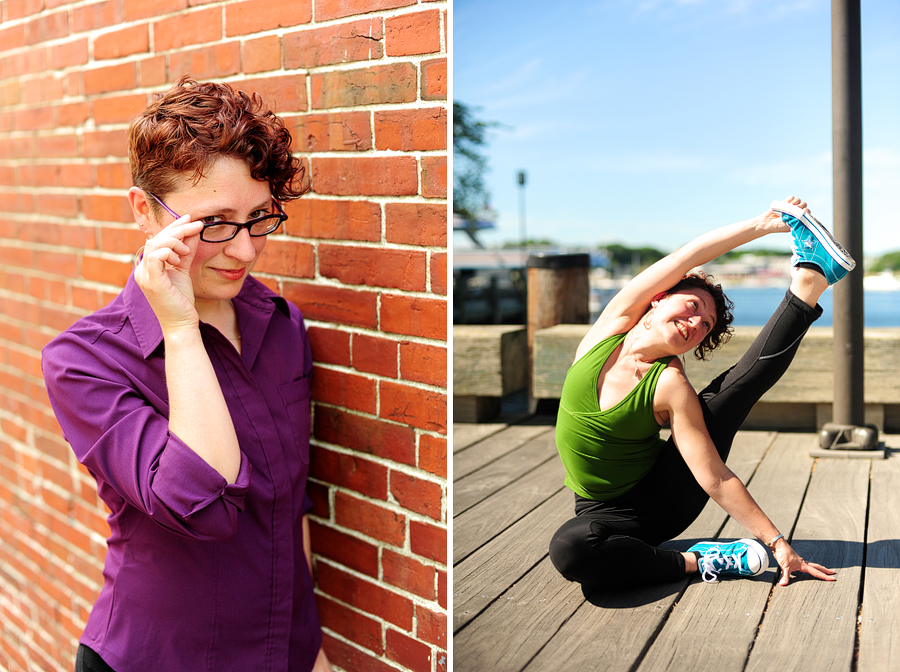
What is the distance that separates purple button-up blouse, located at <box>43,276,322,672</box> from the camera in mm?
1443

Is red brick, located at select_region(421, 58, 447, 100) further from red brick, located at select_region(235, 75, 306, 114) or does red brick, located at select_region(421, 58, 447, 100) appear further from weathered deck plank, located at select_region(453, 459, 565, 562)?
weathered deck plank, located at select_region(453, 459, 565, 562)

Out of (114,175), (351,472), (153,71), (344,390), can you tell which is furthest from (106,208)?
(351,472)

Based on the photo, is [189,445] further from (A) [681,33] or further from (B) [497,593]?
(A) [681,33]

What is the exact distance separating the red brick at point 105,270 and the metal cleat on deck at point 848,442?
6.54ft

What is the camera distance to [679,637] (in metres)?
1.34

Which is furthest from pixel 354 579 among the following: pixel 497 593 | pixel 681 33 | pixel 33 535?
pixel 33 535

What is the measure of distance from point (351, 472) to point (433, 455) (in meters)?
0.30

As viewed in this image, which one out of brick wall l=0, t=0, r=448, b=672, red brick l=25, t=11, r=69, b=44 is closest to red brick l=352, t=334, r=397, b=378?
brick wall l=0, t=0, r=448, b=672

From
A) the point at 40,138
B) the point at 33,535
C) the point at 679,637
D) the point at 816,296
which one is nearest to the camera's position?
the point at 816,296

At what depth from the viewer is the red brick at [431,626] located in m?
1.78

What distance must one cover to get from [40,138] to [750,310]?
8.49 feet

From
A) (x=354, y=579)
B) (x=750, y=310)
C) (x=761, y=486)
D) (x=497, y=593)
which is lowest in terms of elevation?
A: (x=354, y=579)

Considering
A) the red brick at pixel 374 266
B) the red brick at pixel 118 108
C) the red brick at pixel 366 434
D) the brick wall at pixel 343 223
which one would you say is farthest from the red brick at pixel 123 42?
the red brick at pixel 366 434

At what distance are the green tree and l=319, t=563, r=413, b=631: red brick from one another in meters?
0.92
